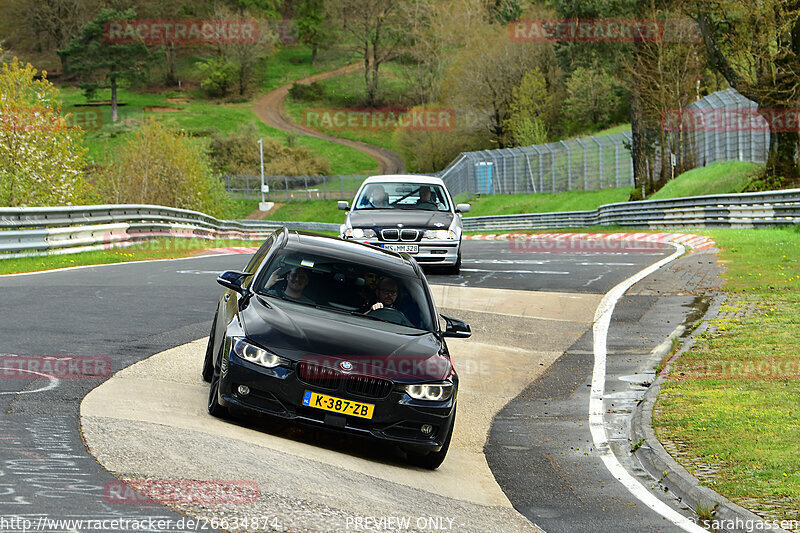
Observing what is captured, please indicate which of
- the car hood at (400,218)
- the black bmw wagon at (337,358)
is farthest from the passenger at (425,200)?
the black bmw wagon at (337,358)

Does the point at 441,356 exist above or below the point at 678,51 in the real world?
below

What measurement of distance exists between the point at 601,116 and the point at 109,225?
65.0 m

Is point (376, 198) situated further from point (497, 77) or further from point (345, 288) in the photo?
point (497, 77)

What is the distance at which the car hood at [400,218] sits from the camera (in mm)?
18766

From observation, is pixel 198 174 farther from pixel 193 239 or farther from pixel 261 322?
pixel 261 322

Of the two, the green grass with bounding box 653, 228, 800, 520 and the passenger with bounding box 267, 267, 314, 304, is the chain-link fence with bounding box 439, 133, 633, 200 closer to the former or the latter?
the green grass with bounding box 653, 228, 800, 520

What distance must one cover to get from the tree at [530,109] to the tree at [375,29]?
4838 centimetres

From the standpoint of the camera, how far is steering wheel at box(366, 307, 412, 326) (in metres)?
8.61

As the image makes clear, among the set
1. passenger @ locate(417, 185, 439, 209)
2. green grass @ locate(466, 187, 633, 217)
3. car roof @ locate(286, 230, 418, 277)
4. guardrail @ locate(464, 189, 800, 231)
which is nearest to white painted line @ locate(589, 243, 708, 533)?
car roof @ locate(286, 230, 418, 277)

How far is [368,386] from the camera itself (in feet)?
25.0

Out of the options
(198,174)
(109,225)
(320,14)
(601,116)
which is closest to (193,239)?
(109,225)

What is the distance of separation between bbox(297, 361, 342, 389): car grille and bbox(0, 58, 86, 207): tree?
25781 mm

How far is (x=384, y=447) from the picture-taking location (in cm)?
866

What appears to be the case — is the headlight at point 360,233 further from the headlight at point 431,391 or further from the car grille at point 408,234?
the headlight at point 431,391
